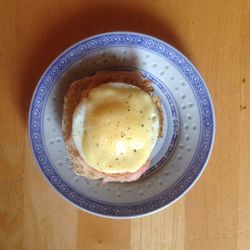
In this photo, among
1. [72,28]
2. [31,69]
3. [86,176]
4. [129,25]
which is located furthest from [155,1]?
[86,176]

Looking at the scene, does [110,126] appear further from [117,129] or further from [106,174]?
[106,174]

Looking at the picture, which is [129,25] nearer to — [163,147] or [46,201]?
[163,147]

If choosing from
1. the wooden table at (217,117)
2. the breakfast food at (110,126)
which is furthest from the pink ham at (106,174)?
the wooden table at (217,117)

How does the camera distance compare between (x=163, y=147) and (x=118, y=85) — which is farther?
(x=163, y=147)

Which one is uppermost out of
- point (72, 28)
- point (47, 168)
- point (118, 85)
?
point (72, 28)

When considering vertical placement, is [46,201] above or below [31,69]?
below

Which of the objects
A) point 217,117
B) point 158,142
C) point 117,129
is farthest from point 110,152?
point 217,117

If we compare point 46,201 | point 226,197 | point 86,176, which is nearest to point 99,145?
point 86,176

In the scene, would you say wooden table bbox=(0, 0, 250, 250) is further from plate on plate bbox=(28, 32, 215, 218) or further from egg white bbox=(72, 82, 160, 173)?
egg white bbox=(72, 82, 160, 173)
